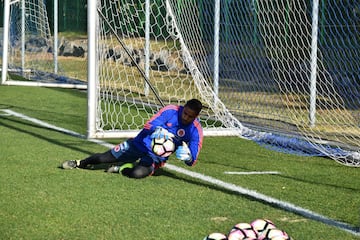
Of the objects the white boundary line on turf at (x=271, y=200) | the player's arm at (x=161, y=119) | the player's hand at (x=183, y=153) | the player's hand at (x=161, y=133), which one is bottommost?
the white boundary line on turf at (x=271, y=200)

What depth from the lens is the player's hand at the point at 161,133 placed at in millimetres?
7492

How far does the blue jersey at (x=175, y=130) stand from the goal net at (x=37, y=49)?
538 inches

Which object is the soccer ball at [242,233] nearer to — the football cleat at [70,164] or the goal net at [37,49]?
the football cleat at [70,164]

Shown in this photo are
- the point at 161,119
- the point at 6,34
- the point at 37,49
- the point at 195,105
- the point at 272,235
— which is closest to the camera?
the point at 272,235

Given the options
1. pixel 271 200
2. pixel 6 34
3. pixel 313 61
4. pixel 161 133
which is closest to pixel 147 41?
pixel 6 34

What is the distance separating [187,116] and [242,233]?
2793 millimetres

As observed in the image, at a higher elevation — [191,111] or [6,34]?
[6,34]

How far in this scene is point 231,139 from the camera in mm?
10492

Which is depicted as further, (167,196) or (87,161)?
(87,161)

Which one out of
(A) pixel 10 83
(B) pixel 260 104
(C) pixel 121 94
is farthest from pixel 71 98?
(B) pixel 260 104

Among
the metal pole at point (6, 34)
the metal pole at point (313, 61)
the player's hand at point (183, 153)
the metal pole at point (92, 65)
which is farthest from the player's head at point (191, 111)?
the metal pole at point (6, 34)

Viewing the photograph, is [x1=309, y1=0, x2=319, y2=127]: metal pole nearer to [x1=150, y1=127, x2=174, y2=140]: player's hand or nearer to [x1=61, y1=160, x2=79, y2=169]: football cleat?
[x1=150, y1=127, x2=174, y2=140]: player's hand

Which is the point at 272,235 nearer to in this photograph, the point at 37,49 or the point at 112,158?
the point at 112,158

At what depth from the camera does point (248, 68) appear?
1213 cm
